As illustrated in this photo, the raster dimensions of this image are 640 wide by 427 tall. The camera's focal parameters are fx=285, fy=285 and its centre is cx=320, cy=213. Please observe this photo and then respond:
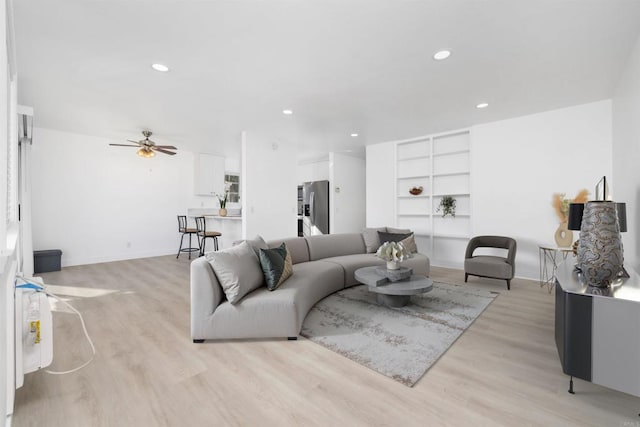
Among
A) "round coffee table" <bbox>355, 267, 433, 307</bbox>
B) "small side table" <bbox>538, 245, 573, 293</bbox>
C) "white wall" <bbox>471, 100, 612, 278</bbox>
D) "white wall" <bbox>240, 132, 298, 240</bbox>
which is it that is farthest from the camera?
"white wall" <bbox>240, 132, 298, 240</bbox>

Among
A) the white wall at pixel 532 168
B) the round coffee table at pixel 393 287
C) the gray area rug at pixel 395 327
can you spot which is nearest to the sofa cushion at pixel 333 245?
the gray area rug at pixel 395 327

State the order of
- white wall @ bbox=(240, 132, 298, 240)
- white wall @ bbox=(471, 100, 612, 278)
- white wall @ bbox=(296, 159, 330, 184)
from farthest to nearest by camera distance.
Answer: white wall @ bbox=(296, 159, 330, 184) < white wall @ bbox=(240, 132, 298, 240) < white wall @ bbox=(471, 100, 612, 278)

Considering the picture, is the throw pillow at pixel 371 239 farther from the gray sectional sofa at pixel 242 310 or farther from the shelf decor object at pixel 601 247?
the shelf decor object at pixel 601 247

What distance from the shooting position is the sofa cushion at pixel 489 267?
13.0 feet

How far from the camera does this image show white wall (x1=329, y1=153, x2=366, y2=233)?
7.34m

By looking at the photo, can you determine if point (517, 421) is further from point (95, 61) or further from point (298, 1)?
point (95, 61)

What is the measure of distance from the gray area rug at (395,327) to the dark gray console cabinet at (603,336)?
87 cm

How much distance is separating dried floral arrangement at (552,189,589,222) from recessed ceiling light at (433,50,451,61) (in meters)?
3.00

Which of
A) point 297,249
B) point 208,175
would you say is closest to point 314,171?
point 208,175

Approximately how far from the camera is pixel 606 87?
139 inches

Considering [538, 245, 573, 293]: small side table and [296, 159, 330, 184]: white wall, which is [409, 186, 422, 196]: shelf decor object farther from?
[296, 159, 330, 184]: white wall

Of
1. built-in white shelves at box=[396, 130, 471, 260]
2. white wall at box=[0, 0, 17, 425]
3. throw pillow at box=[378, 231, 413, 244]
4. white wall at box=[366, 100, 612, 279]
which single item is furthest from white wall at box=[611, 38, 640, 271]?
white wall at box=[0, 0, 17, 425]

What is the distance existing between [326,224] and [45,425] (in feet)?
20.9

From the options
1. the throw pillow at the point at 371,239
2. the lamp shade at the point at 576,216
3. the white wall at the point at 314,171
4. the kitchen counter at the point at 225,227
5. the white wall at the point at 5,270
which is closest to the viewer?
the white wall at the point at 5,270
